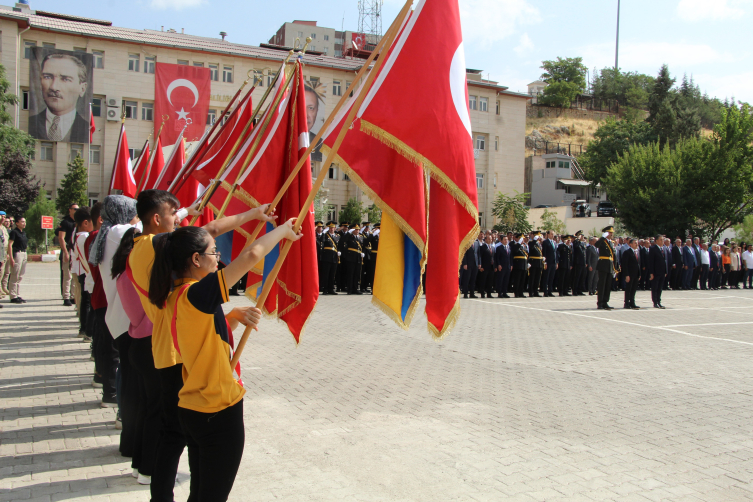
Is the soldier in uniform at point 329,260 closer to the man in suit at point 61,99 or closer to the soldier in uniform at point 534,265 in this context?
the soldier in uniform at point 534,265

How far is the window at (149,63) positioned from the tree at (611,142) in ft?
156

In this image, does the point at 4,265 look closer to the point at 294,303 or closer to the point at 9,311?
the point at 9,311

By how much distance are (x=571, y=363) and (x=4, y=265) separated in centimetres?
1224

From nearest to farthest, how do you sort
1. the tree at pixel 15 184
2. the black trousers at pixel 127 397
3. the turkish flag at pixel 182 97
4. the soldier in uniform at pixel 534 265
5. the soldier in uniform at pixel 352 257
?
the black trousers at pixel 127 397 → the soldier in uniform at pixel 352 257 → the soldier in uniform at pixel 534 265 → the tree at pixel 15 184 → the turkish flag at pixel 182 97

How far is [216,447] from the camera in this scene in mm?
2742

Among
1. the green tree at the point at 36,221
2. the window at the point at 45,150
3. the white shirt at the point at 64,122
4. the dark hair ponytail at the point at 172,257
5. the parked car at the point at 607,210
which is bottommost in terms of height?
the dark hair ponytail at the point at 172,257

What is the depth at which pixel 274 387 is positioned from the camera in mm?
6453

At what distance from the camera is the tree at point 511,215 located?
46.9 m

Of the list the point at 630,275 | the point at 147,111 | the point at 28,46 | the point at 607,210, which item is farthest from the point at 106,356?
the point at 607,210

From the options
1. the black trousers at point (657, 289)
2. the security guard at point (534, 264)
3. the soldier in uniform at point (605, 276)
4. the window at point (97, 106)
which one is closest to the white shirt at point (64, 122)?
the window at point (97, 106)

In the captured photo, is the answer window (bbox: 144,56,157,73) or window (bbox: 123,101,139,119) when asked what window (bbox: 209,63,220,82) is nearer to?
window (bbox: 144,56,157,73)

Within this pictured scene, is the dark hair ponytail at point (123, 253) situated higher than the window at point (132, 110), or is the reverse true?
the window at point (132, 110)

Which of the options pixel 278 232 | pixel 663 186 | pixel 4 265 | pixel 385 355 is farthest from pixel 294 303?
pixel 663 186

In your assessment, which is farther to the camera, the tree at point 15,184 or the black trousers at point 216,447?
the tree at point 15,184
